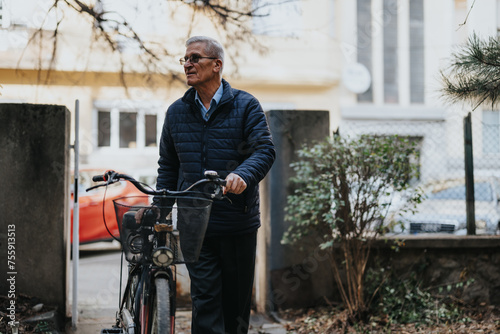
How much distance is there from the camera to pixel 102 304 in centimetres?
535

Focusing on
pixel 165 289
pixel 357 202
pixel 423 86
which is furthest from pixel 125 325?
pixel 423 86

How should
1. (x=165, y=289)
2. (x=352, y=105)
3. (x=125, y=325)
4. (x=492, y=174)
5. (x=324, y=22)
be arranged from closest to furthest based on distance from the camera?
(x=165, y=289)
(x=125, y=325)
(x=492, y=174)
(x=324, y=22)
(x=352, y=105)

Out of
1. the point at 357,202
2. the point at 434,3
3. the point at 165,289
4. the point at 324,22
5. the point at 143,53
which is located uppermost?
the point at 434,3

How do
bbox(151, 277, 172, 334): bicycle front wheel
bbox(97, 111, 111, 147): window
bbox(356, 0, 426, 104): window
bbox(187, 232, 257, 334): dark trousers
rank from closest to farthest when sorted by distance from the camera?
bbox(151, 277, 172, 334): bicycle front wheel, bbox(187, 232, 257, 334): dark trousers, bbox(97, 111, 111, 147): window, bbox(356, 0, 426, 104): window

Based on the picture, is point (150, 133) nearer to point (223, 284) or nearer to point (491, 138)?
point (491, 138)

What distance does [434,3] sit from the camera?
15.1 metres

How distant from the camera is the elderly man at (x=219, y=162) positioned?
9.62 feet

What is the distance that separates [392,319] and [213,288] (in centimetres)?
233

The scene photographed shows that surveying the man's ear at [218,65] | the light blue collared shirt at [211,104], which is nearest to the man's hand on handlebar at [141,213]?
the light blue collared shirt at [211,104]

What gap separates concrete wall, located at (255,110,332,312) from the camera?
4969 millimetres

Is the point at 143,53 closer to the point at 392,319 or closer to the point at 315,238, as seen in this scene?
the point at 315,238

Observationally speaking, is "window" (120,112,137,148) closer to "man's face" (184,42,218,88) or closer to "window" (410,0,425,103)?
"window" (410,0,425,103)

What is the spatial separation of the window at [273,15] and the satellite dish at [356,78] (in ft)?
21.4

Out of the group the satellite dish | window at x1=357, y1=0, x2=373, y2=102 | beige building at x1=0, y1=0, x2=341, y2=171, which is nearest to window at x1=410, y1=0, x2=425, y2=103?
window at x1=357, y1=0, x2=373, y2=102
